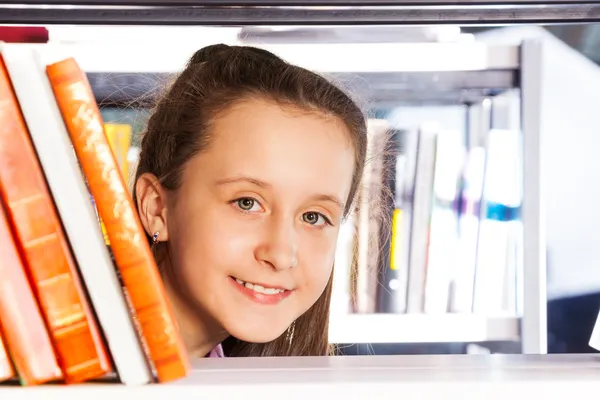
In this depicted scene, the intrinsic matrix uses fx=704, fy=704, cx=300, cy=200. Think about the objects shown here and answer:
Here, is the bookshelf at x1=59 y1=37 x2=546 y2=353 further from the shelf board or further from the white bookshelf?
the white bookshelf

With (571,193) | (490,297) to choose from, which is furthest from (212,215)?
(571,193)

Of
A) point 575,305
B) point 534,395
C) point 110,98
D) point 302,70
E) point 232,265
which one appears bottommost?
point 575,305

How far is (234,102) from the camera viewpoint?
102 centimetres

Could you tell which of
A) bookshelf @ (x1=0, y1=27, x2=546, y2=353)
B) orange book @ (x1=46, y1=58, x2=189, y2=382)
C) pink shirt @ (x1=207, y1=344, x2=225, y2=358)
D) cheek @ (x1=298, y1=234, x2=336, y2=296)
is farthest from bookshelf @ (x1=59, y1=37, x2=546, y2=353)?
orange book @ (x1=46, y1=58, x2=189, y2=382)

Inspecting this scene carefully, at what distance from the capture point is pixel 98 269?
423mm

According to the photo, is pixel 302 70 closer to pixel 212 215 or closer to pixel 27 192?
pixel 212 215

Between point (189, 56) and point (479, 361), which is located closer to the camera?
point (479, 361)

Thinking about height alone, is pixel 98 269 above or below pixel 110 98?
below

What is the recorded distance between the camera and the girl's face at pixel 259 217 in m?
0.86

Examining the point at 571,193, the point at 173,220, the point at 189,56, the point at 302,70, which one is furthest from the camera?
the point at 571,193

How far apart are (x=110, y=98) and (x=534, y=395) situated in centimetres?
108

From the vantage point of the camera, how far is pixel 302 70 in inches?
43.5

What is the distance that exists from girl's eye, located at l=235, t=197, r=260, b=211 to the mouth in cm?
9

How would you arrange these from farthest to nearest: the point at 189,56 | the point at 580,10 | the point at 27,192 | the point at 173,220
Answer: the point at 189,56 → the point at 173,220 → the point at 580,10 → the point at 27,192
